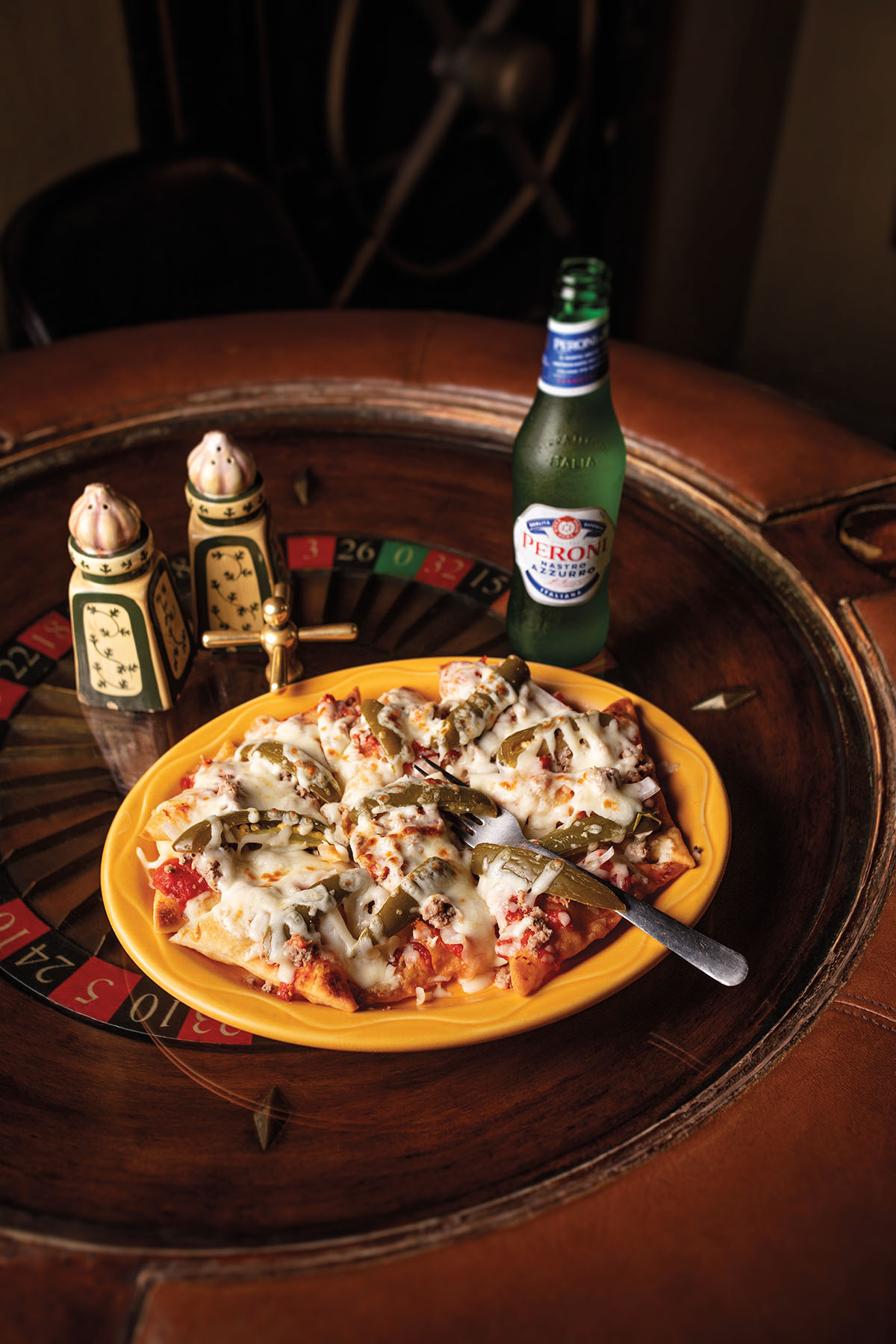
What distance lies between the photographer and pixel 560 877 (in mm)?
1066

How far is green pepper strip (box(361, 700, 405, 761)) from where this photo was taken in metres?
1.23

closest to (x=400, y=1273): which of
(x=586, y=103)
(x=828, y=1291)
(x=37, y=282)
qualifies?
(x=828, y=1291)

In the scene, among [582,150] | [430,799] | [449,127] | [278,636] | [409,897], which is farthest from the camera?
[582,150]

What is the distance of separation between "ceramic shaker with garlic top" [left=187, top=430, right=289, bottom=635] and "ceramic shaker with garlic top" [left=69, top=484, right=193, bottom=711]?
57 millimetres

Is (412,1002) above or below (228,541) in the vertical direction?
below

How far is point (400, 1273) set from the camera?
0.88 meters

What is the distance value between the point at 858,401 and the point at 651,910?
4106 mm

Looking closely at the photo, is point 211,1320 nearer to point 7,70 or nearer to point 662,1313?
point 662,1313

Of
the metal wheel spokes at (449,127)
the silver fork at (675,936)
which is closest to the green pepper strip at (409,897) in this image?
the silver fork at (675,936)

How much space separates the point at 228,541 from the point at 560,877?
678 millimetres

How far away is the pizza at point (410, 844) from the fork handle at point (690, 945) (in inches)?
1.3

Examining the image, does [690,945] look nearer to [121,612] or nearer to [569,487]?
[569,487]

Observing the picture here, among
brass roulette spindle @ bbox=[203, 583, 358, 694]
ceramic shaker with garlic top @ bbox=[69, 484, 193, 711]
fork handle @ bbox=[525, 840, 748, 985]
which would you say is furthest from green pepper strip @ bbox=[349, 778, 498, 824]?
ceramic shaker with garlic top @ bbox=[69, 484, 193, 711]

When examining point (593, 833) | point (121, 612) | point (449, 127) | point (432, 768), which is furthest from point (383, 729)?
point (449, 127)
